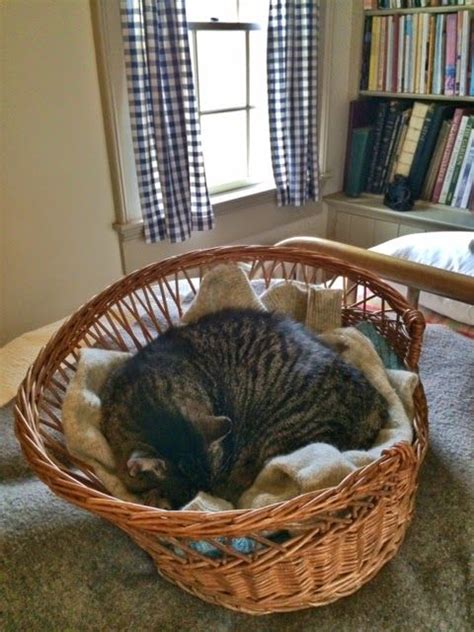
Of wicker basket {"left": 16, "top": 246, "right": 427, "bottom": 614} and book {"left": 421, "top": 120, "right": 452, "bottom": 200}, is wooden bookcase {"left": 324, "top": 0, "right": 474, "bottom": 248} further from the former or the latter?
wicker basket {"left": 16, "top": 246, "right": 427, "bottom": 614}

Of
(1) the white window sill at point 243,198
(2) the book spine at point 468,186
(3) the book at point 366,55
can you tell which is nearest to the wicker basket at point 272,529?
(1) the white window sill at point 243,198

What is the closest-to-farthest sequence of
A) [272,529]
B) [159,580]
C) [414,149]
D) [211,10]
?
1. [272,529]
2. [159,580]
3. [211,10]
4. [414,149]

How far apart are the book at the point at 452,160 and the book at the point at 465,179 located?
0.04 m

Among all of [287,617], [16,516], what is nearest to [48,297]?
[16,516]

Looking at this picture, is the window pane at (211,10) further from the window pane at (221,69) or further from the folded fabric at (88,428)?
the folded fabric at (88,428)

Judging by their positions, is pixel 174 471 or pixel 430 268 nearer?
pixel 174 471

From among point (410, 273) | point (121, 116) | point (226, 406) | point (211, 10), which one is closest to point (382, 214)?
point (211, 10)

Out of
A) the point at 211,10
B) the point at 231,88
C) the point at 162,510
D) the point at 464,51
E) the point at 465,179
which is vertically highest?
the point at 211,10

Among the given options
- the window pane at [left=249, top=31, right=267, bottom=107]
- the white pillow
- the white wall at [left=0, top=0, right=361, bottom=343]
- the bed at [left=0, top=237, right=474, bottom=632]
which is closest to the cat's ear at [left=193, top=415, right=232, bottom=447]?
the bed at [left=0, top=237, right=474, bottom=632]

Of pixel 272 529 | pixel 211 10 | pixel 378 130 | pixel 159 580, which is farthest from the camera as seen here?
pixel 378 130

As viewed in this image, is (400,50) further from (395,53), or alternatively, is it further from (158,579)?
(158,579)

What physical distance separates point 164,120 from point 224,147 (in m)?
0.59

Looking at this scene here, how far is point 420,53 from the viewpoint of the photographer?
2105mm

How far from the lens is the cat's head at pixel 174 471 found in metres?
0.79
